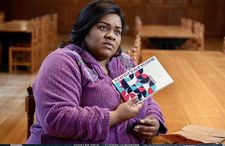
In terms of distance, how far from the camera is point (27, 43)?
7605 millimetres

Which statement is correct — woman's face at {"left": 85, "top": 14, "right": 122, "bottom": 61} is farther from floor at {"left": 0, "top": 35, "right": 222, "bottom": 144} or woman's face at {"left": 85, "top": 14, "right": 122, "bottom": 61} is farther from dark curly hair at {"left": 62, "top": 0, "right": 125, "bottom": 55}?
floor at {"left": 0, "top": 35, "right": 222, "bottom": 144}

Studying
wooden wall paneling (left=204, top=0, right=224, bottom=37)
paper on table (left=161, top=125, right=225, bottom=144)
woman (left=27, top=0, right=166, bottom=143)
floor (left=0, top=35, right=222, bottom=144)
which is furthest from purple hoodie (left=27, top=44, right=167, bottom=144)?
wooden wall paneling (left=204, top=0, right=224, bottom=37)

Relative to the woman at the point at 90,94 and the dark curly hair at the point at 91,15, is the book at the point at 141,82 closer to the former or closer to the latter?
the woman at the point at 90,94

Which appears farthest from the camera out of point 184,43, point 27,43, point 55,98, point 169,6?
point 169,6

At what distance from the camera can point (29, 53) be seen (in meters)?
7.79

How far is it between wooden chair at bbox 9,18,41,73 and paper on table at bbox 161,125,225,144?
222 inches

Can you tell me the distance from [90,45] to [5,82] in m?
4.95

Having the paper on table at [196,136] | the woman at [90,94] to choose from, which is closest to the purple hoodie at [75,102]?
the woman at [90,94]

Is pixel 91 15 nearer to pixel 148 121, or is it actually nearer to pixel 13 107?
pixel 148 121

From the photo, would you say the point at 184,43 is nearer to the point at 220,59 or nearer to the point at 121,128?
the point at 220,59

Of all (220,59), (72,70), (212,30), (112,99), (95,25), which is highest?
(95,25)

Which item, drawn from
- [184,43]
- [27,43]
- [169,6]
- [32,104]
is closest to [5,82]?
[27,43]

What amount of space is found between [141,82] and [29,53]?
20.3 feet

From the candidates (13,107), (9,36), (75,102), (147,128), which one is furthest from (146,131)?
(9,36)
